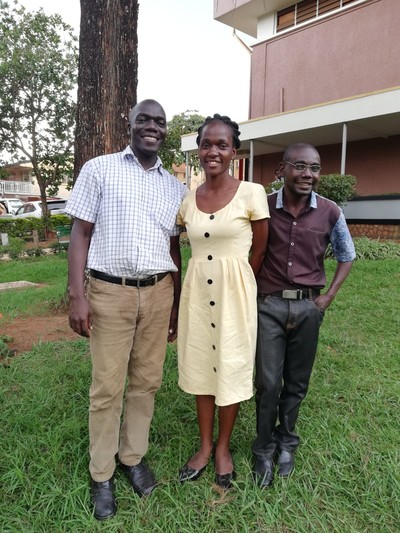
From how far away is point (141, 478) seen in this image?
2.18 metres

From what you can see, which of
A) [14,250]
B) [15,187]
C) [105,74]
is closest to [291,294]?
[105,74]

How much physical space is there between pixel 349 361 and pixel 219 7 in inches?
600

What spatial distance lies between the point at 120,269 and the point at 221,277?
486 millimetres

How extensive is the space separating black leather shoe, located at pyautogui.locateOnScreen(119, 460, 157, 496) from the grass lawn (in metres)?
0.04

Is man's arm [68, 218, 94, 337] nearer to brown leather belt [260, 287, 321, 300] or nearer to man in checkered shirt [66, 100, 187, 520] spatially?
man in checkered shirt [66, 100, 187, 520]

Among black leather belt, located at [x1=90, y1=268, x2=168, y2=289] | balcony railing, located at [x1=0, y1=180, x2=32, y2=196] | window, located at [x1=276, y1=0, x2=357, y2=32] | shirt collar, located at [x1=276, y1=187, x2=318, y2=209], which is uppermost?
window, located at [x1=276, y1=0, x2=357, y2=32]

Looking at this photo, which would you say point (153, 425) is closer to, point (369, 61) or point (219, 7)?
point (369, 61)

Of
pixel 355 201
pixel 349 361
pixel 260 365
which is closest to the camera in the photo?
pixel 260 365

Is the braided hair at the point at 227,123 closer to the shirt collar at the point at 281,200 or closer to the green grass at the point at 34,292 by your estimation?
the shirt collar at the point at 281,200

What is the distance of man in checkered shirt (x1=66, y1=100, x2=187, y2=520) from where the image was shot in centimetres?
194

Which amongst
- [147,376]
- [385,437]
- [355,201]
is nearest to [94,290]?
[147,376]

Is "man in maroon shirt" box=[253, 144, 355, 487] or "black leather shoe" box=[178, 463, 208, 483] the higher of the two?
"man in maroon shirt" box=[253, 144, 355, 487]

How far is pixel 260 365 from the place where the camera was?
2.18 m

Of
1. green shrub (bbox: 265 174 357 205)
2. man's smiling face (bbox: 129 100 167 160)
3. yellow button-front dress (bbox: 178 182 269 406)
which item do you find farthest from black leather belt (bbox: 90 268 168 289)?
green shrub (bbox: 265 174 357 205)
